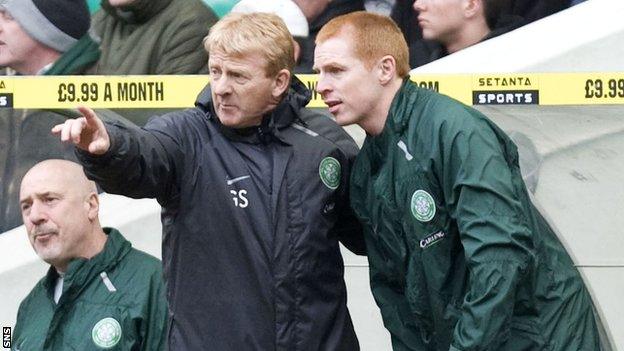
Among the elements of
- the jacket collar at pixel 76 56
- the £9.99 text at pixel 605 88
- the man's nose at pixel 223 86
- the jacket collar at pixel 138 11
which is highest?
the man's nose at pixel 223 86

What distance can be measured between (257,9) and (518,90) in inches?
41.7

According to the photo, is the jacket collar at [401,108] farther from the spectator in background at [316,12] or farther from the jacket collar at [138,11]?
the jacket collar at [138,11]

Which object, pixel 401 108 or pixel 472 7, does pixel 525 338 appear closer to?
pixel 401 108

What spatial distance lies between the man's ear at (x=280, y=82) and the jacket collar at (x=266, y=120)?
0.05 metres

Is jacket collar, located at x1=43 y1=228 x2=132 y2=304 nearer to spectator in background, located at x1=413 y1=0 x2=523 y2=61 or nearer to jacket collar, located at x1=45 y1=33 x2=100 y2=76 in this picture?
jacket collar, located at x1=45 y1=33 x2=100 y2=76

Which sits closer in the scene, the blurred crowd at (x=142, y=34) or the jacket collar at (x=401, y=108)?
the jacket collar at (x=401, y=108)

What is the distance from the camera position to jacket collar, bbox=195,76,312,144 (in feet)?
13.9

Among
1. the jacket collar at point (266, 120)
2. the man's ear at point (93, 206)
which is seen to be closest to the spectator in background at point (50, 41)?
the man's ear at point (93, 206)

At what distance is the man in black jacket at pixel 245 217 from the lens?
13.6ft

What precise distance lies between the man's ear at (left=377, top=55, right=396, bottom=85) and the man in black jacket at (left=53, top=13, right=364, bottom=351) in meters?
0.26

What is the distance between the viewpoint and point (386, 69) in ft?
13.9

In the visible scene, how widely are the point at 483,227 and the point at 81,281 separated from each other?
66.7 inches

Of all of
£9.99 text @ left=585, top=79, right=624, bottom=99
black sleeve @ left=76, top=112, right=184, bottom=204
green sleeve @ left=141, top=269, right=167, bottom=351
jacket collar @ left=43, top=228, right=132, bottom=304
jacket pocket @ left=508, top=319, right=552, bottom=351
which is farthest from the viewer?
£9.99 text @ left=585, top=79, right=624, bottom=99

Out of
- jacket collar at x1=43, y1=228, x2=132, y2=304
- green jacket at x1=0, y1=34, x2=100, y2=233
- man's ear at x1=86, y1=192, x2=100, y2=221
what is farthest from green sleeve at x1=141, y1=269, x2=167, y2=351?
green jacket at x1=0, y1=34, x2=100, y2=233
